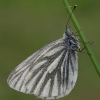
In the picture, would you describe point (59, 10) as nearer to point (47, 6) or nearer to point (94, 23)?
point (47, 6)

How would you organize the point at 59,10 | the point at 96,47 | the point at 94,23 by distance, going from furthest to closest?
the point at 59,10, the point at 94,23, the point at 96,47

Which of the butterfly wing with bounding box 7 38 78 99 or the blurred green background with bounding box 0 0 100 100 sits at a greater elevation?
the blurred green background with bounding box 0 0 100 100

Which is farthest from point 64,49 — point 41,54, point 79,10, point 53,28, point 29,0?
point 29,0

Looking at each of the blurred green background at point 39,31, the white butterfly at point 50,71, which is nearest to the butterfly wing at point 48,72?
the white butterfly at point 50,71

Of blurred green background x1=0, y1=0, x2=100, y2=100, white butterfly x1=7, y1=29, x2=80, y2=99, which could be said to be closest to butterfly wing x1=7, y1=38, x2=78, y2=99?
white butterfly x1=7, y1=29, x2=80, y2=99

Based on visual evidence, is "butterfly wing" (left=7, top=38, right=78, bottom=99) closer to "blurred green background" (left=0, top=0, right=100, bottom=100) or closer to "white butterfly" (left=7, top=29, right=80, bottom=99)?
"white butterfly" (left=7, top=29, right=80, bottom=99)
